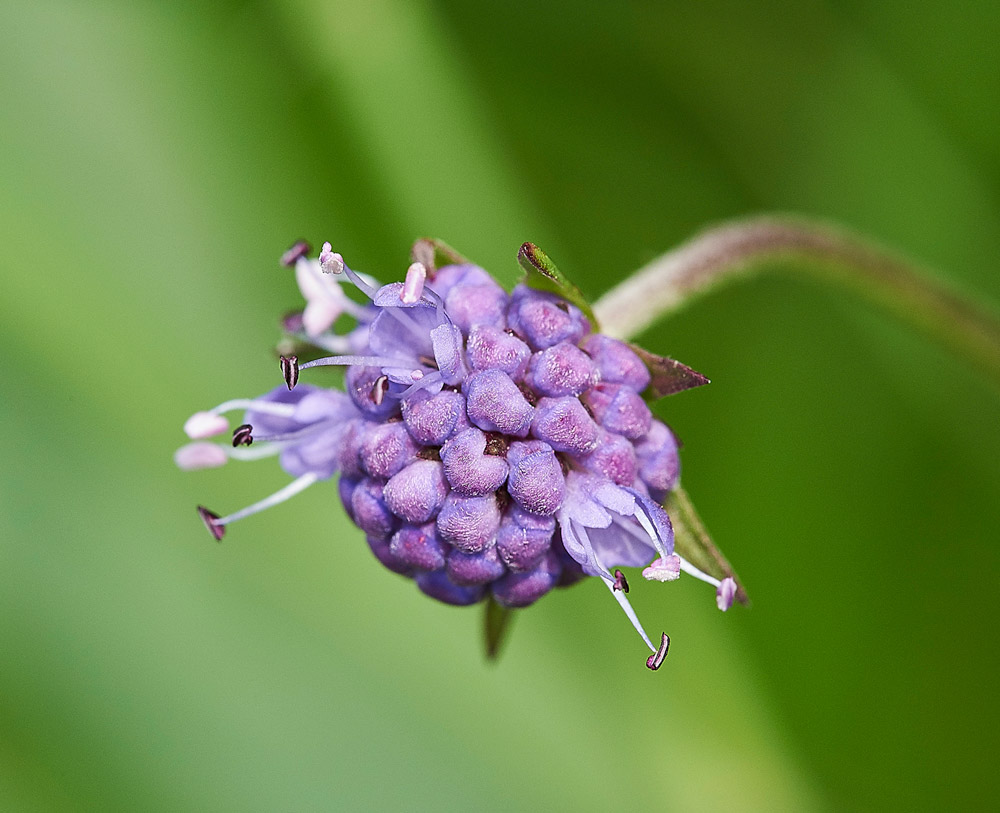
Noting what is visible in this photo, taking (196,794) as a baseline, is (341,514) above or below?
above

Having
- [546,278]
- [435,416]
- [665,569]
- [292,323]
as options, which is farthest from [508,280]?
[665,569]

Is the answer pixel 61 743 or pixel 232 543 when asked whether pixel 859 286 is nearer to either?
pixel 232 543

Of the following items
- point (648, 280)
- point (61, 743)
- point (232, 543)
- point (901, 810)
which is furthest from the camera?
point (901, 810)

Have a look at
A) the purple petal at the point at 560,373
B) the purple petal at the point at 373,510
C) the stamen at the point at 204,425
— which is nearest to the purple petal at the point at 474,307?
the purple petal at the point at 560,373

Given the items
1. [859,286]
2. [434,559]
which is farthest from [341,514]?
[859,286]

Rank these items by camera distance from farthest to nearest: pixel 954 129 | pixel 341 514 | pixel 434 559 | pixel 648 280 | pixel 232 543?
pixel 954 129 < pixel 341 514 < pixel 232 543 < pixel 648 280 < pixel 434 559

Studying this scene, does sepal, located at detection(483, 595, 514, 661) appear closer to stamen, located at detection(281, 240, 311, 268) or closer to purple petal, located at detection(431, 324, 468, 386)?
purple petal, located at detection(431, 324, 468, 386)

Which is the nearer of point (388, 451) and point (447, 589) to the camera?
point (388, 451)

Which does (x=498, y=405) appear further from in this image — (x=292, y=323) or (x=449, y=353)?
(x=292, y=323)
